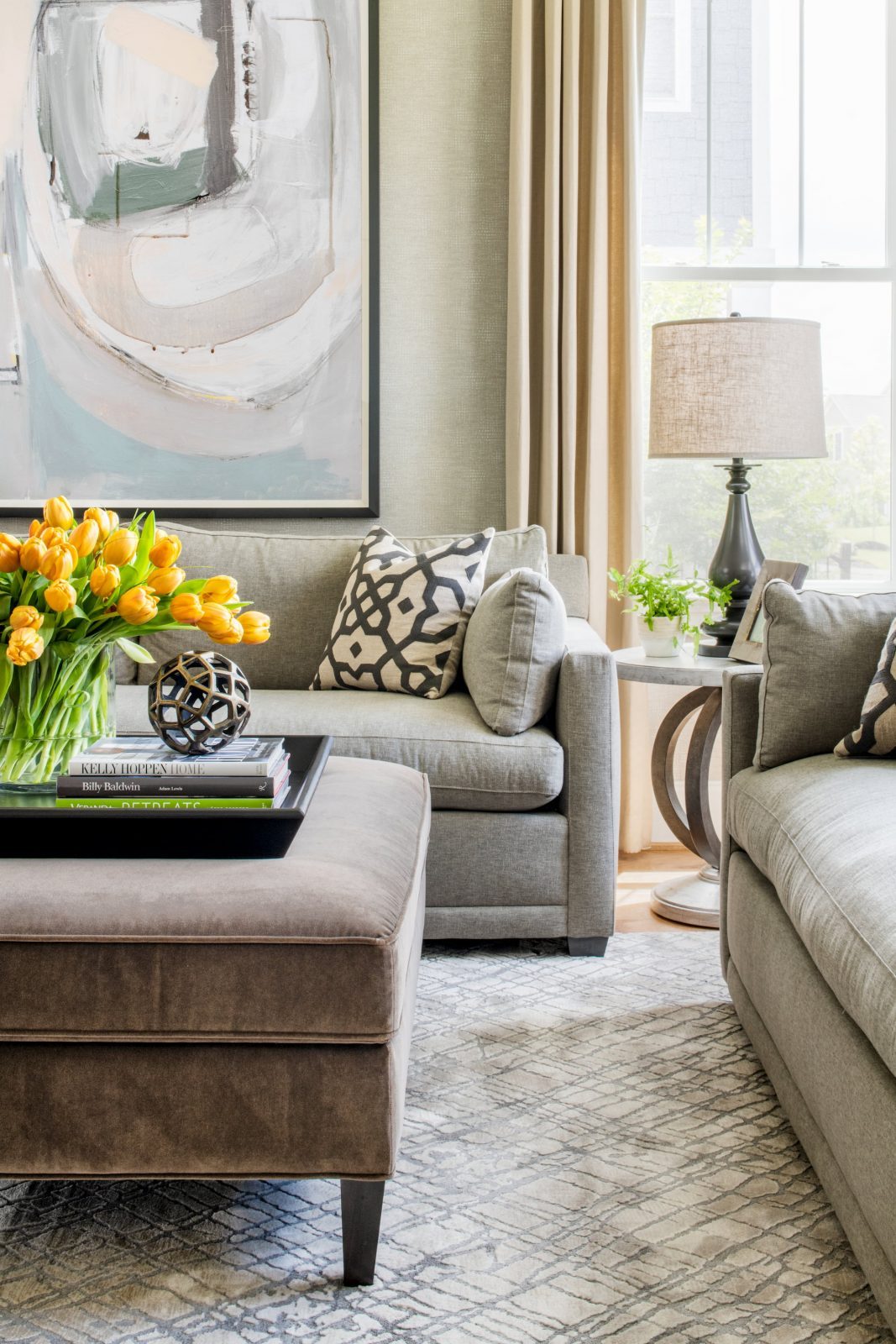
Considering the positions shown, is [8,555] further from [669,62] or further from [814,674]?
[669,62]

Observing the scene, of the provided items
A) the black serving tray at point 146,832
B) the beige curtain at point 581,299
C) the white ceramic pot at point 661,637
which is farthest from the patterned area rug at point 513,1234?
the beige curtain at point 581,299

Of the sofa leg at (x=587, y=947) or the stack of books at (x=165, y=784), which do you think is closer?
the stack of books at (x=165, y=784)

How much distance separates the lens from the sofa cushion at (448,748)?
2.44 m

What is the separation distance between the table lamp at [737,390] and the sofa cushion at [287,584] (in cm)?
49

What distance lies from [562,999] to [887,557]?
78.5 inches

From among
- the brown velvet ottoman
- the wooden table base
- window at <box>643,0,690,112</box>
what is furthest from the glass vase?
window at <box>643,0,690,112</box>

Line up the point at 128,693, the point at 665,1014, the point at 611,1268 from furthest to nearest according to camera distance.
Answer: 1. the point at 128,693
2. the point at 665,1014
3. the point at 611,1268

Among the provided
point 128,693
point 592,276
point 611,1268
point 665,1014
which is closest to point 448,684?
point 128,693

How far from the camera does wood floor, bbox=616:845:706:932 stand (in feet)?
9.00

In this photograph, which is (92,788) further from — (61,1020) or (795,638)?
(795,638)

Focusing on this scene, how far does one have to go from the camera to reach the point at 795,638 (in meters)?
2.02

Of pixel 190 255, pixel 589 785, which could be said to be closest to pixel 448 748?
pixel 589 785

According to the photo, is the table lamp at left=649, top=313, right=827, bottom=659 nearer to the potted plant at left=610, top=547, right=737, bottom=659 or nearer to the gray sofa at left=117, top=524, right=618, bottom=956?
the potted plant at left=610, top=547, right=737, bottom=659

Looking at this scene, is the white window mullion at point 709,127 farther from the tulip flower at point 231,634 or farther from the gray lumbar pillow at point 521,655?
the tulip flower at point 231,634
